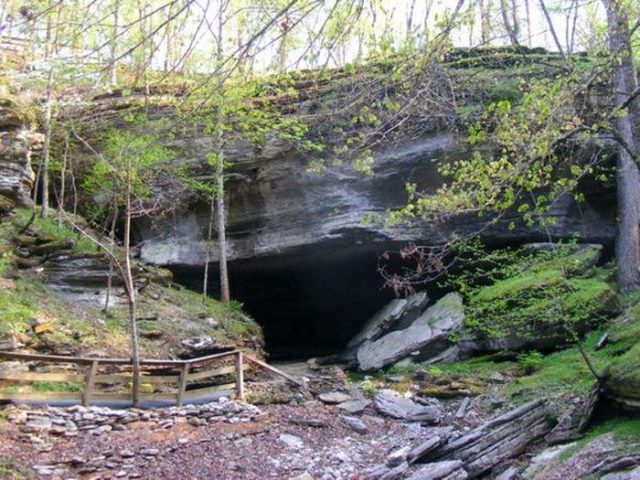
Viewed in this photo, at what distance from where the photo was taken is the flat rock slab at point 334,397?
34.2ft

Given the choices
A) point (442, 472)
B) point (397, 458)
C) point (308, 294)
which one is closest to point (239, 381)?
point (397, 458)

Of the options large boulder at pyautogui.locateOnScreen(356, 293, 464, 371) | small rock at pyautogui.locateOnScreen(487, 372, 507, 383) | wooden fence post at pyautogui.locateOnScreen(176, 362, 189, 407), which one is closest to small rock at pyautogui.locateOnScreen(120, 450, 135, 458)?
wooden fence post at pyautogui.locateOnScreen(176, 362, 189, 407)

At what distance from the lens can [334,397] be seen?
10.6 m

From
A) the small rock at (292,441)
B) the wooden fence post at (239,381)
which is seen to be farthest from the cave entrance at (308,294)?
the small rock at (292,441)

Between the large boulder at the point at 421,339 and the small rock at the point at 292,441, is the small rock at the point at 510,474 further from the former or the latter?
the large boulder at the point at 421,339

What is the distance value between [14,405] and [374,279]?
1320cm

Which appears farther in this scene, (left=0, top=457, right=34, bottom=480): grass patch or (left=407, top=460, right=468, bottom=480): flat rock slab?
(left=407, top=460, right=468, bottom=480): flat rock slab

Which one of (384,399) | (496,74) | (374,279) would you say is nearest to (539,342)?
(384,399)

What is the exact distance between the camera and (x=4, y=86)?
13828mm

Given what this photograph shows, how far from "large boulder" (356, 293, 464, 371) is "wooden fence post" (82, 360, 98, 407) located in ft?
22.7

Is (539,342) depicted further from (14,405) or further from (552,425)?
(14,405)

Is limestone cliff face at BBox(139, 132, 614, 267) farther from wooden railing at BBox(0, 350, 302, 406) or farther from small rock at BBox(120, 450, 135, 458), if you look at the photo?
small rock at BBox(120, 450, 135, 458)

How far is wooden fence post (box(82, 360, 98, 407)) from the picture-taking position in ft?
27.5

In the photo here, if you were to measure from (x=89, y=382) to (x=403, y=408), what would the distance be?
5585 mm
